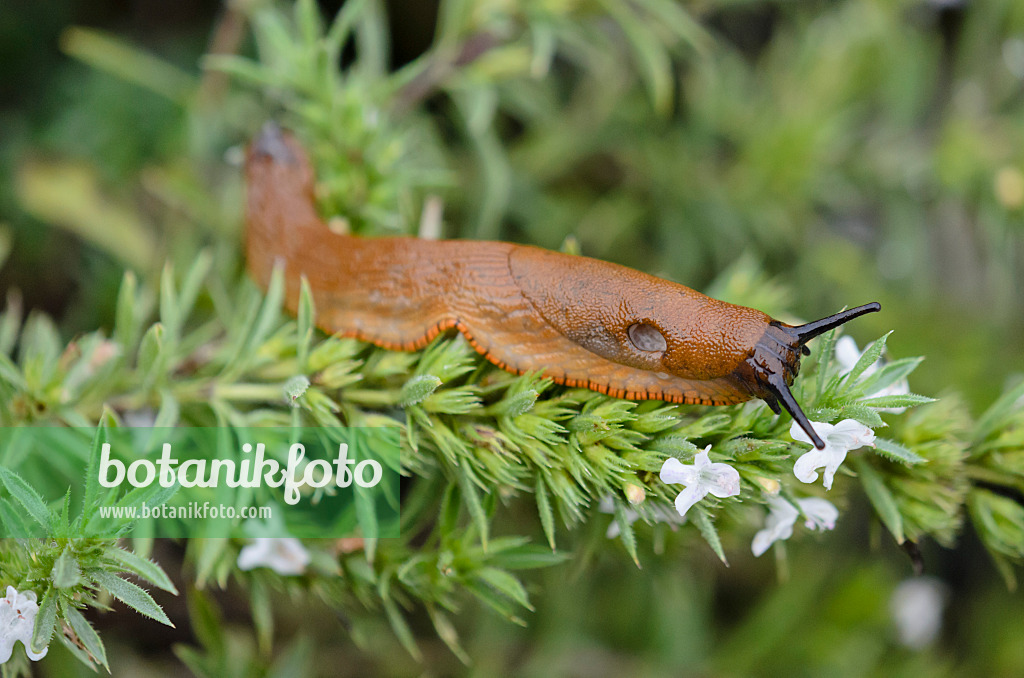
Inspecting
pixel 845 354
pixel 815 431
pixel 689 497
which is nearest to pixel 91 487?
pixel 689 497

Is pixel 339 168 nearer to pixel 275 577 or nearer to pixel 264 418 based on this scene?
pixel 264 418

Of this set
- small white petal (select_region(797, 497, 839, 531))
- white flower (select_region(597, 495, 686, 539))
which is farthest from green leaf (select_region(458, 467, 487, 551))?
small white petal (select_region(797, 497, 839, 531))

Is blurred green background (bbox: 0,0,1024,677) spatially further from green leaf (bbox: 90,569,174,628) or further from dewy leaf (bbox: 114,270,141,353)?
green leaf (bbox: 90,569,174,628)

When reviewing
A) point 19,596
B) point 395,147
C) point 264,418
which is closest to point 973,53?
point 395,147

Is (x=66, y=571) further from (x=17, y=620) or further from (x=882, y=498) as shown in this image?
(x=882, y=498)

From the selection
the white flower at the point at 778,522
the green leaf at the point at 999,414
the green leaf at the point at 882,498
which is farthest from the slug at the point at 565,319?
the green leaf at the point at 999,414
